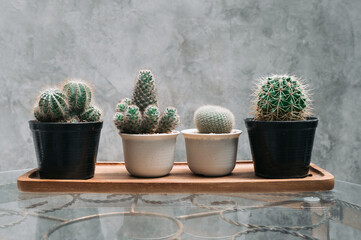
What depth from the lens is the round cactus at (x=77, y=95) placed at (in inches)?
35.4

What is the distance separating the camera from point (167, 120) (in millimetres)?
931

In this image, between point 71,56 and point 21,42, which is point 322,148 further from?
point 21,42

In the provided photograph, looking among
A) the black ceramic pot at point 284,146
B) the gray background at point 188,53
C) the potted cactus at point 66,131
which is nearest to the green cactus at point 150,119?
the potted cactus at point 66,131

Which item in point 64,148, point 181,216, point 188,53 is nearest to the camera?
point 181,216

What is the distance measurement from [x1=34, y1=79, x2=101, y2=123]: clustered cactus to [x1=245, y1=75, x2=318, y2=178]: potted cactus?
43 cm

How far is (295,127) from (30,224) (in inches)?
25.6

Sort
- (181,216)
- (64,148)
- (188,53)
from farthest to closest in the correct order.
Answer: (188,53), (64,148), (181,216)

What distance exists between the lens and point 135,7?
1.66 metres

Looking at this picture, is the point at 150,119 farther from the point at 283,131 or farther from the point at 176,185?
the point at 283,131

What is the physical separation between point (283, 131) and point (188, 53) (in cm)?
91

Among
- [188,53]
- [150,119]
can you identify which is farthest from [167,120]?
[188,53]

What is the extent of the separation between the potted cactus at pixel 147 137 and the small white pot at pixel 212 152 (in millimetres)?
60

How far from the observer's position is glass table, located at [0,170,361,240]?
0.68 meters

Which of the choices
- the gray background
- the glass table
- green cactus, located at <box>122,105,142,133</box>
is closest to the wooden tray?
the glass table
